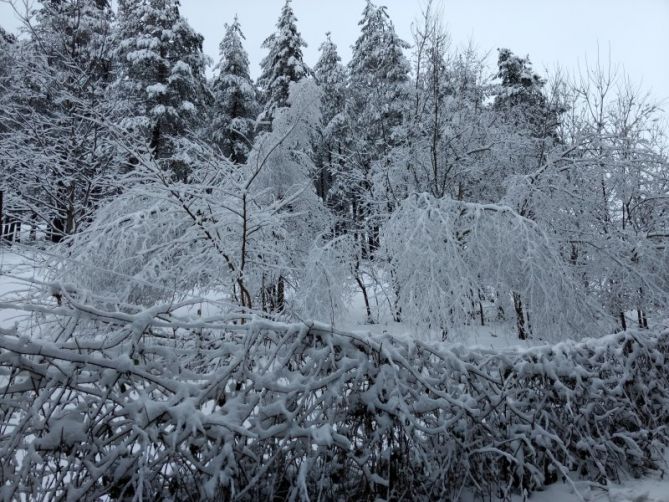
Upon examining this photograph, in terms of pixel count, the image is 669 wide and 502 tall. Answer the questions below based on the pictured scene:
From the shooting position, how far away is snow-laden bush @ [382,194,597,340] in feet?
21.2

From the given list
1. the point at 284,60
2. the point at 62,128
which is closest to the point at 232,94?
the point at 284,60

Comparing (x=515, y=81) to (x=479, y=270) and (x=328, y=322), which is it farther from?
(x=328, y=322)

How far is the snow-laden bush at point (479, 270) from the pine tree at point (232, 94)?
17.2 metres

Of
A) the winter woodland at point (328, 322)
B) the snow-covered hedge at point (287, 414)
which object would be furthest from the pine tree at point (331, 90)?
the snow-covered hedge at point (287, 414)

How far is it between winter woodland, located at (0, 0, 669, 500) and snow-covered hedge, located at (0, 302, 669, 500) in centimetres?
2

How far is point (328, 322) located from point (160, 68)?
653 inches

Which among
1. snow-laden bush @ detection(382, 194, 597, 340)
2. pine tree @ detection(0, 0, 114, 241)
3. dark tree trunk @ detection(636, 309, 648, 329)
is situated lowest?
dark tree trunk @ detection(636, 309, 648, 329)

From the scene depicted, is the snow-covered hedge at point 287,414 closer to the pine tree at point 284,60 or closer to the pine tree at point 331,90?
→ the pine tree at point 284,60

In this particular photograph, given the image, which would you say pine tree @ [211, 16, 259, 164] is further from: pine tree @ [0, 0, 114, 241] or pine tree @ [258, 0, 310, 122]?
pine tree @ [0, 0, 114, 241]

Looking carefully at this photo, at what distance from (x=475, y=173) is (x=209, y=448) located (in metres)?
11.5

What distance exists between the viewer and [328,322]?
8031 millimetres

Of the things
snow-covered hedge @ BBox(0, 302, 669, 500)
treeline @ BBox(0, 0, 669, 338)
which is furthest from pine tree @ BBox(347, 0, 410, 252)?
snow-covered hedge @ BBox(0, 302, 669, 500)

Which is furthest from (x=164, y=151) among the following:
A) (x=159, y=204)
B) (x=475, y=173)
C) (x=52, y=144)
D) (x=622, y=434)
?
(x=622, y=434)

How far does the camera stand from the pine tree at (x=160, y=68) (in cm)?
1803
